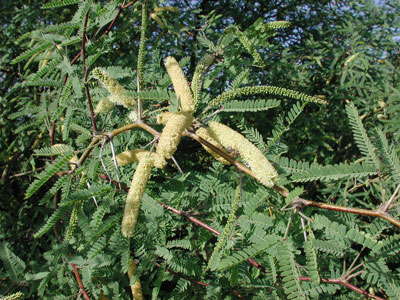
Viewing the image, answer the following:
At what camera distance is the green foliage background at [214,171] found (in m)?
1.32

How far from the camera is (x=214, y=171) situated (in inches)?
72.9

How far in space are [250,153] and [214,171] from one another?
2.54 feet

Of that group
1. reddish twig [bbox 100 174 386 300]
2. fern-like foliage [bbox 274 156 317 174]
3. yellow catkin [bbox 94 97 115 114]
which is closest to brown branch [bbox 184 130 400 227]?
fern-like foliage [bbox 274 156 317 174]

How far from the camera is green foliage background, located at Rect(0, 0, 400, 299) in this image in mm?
1322

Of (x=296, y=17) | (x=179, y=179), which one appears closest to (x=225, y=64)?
(x=179, y=179)

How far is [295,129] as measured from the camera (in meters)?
3.26

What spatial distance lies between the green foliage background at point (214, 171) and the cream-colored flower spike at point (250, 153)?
105 millimetres

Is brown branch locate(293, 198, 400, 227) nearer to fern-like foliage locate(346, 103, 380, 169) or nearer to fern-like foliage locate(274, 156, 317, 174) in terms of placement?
fern-like foliage locate(346, 103, 380, 169)

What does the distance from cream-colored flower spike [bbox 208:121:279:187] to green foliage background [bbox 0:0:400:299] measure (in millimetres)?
105

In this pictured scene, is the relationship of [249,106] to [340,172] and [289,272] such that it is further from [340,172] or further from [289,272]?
[289,272]

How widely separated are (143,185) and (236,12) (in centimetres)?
338

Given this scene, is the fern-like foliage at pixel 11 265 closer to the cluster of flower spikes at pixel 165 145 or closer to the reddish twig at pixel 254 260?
the reddish twig at pixel 254 260

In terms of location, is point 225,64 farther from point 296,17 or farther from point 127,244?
point 296,17

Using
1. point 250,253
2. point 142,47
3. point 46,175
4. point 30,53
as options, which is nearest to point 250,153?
point 250,253
